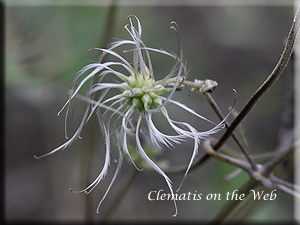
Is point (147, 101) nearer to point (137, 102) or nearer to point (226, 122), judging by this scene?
point (137, 102)

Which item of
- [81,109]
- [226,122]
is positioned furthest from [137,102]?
[81,109]

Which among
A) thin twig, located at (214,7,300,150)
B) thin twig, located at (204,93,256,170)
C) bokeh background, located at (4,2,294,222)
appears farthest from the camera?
bokeh background, located at (4,2,294,222)

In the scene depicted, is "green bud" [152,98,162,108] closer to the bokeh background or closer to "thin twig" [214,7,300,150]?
"thin twig" [214,7,300,150]

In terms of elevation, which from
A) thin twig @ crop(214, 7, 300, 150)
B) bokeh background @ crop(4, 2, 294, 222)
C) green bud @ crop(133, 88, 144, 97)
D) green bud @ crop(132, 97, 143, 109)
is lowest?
bokeh background @ crop(4, 2, 294, 222)

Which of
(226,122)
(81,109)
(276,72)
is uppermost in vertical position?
(276,72)

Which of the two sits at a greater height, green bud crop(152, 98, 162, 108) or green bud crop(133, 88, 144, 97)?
green bud crop(133, 88, 144, 97)

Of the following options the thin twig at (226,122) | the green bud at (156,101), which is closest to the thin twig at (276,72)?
the thin twig at (226,122)

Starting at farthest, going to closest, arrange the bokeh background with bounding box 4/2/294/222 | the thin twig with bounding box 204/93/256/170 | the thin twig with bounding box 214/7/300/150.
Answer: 1. the bokeh background with bounding box 4/2/294/222
2. the thin twig with bounding box 204/93/256/170
3. the thin twig with bounding box 214/7/300/150

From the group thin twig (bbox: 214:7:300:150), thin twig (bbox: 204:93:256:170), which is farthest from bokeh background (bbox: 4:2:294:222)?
thin twig (bbox: 214:7:300:150)

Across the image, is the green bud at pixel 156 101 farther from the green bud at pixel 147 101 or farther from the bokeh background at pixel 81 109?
the bokeh background at pixel 81 109
